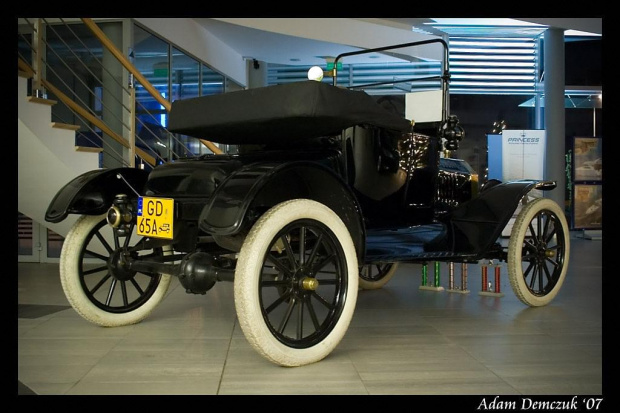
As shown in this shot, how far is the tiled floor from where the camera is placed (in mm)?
2463

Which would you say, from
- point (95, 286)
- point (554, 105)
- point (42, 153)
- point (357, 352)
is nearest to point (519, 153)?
point (554, 105)

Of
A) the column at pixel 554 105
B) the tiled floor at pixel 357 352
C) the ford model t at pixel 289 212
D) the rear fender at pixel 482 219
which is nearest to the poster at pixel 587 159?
the column at pixel 554 105

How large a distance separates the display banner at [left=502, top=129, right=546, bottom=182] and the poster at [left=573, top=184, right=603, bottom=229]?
1.62 metres

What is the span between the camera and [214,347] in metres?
3.12

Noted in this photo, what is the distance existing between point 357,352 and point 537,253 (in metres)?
1.92

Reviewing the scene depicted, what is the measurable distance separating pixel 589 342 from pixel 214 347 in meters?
1.89

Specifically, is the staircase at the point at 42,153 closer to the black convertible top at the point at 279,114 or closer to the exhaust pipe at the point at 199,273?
the black convertible top at the point at 279,114

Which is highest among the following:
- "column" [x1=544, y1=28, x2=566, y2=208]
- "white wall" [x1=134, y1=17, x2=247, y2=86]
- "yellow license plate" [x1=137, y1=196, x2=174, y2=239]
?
"white wall" [x1=134, y1=17, x2=247, y2=86]

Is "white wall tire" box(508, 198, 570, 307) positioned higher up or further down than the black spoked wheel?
higher up

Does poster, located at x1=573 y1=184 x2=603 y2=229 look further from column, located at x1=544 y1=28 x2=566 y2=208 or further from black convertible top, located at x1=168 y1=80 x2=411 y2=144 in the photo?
black convertible top, located at x1=168 y1=80 x2=411 y2=144

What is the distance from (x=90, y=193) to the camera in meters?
3.46

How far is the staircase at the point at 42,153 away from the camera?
5.03 metres

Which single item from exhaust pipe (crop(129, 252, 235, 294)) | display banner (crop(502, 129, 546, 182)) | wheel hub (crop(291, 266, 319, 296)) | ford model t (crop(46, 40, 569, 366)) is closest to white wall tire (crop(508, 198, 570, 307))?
ford model t (crop(46, 40, 569, 366))
